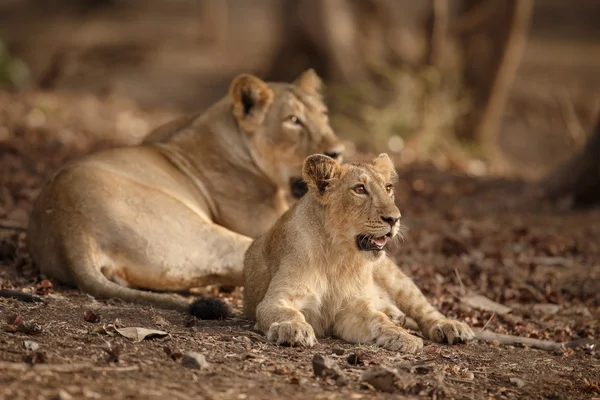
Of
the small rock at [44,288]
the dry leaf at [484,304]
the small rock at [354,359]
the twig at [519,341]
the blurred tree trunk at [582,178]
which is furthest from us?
the blurred tree trunk at [582,178]

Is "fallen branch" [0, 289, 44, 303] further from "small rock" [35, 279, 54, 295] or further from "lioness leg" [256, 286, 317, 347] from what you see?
"lioness leg" [256, 286, 317, 347]

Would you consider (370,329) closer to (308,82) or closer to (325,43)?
(308,82)

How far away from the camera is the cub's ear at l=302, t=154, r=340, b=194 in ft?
18.1

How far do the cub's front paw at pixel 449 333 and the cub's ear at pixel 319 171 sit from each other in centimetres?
111

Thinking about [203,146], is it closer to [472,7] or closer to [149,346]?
[149,346]

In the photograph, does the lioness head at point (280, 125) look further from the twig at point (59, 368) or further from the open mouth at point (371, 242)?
the twig at point (59, 368)

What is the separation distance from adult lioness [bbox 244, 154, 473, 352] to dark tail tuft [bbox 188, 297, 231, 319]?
24 centimetres

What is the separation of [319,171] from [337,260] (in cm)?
54

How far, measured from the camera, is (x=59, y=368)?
425 cm

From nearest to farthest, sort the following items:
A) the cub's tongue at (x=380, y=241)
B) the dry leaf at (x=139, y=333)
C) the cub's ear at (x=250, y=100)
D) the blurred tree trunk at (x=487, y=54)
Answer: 1. the dry leaf at (x=139, y=333)
2. the cub's tongue at (x=380, y=241)
3. the cub's ear at (x=250, y=100)
4. the blurred tree trunk at (x=487, y=54)

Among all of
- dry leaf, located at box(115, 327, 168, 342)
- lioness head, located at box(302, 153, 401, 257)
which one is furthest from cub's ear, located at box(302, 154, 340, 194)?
dry leaf, located at box(115, 327, 168, 342)

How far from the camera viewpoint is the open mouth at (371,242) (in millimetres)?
5449

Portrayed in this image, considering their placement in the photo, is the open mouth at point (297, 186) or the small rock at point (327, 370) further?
the open mouth at point (297, 186)

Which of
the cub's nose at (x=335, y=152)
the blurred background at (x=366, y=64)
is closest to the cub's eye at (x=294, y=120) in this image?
the cub's nose at (x=335, y=152)
